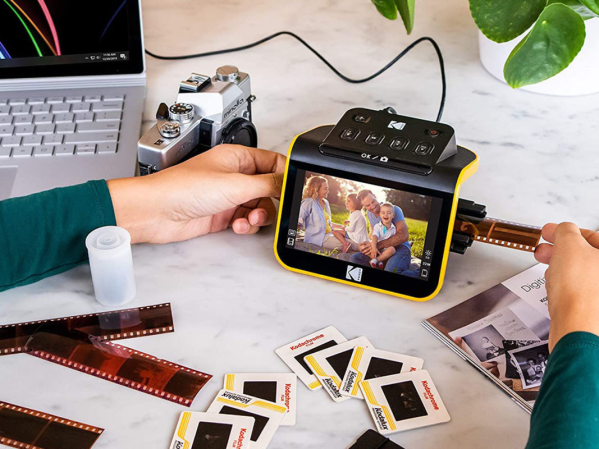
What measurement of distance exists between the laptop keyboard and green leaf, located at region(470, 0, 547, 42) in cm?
59

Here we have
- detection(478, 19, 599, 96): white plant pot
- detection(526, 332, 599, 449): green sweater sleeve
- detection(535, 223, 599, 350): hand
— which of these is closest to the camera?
detection(526, 332, 599, 449): green sweater sleeve

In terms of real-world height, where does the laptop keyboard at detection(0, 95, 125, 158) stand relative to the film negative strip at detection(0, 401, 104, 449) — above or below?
above

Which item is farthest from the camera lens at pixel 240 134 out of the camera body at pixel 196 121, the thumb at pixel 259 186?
the thumb at pixel 259 186

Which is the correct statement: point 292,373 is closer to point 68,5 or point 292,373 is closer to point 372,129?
point 372,129

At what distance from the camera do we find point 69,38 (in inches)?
44.8

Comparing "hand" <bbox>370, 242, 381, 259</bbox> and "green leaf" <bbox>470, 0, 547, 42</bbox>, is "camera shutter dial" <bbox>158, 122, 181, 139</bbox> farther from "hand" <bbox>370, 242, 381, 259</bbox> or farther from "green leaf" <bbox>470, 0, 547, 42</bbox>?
"green leaf" <bbox>470, 0, 547, 42</bbox>

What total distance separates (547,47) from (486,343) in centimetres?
44

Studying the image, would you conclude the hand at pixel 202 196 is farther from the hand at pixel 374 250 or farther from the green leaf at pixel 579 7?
the green leaf at pixel 579 7

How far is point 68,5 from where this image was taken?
3.63ft

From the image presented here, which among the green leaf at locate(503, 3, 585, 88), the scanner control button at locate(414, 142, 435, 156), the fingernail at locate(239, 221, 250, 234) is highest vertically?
the green leaf at locate(503, 3, 585, 88)

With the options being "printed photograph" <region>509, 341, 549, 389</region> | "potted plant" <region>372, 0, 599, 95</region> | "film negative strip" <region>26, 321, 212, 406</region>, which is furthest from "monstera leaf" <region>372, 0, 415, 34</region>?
"film negative strip" <region>26, 321, 212, 406</region>

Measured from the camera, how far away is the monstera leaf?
0.98 meters

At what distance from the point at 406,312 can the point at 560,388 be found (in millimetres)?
247

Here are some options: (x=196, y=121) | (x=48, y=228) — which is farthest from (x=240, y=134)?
(x=48, y=228)
